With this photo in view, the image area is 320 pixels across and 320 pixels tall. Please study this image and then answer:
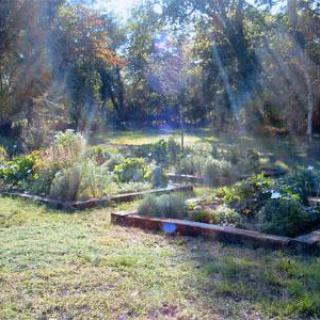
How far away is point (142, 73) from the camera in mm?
35156

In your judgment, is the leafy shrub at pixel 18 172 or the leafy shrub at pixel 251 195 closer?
the leafy shrub at pixel 251 195

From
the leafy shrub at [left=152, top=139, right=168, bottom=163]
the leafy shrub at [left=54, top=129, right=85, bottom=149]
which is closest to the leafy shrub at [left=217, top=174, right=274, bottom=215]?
the leafy shrub at [left=54, top=129, right=85, bottom=149]

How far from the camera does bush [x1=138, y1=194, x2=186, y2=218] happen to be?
6.01 meters

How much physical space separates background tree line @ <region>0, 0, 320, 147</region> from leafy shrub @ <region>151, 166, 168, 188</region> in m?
5.86

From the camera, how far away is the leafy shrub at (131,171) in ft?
29.4

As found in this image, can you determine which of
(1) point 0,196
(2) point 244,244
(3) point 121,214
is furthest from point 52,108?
(2) point 244,244

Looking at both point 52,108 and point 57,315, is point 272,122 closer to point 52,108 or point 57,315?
point 52,108

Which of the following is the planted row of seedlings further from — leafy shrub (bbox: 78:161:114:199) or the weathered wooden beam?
leafy shrub (bbox: 78:161:114:199)

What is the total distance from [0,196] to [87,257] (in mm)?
4071

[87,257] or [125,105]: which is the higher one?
[125,105]

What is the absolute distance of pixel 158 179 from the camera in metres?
8.65

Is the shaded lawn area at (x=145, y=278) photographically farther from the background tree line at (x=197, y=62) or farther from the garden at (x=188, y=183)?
the background tree line at (x=197, y=62)

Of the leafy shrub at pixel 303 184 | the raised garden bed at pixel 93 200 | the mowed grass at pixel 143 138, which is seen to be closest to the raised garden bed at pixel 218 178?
the raised garden bed at pixel 93 200

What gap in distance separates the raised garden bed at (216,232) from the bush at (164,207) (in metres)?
0.14
